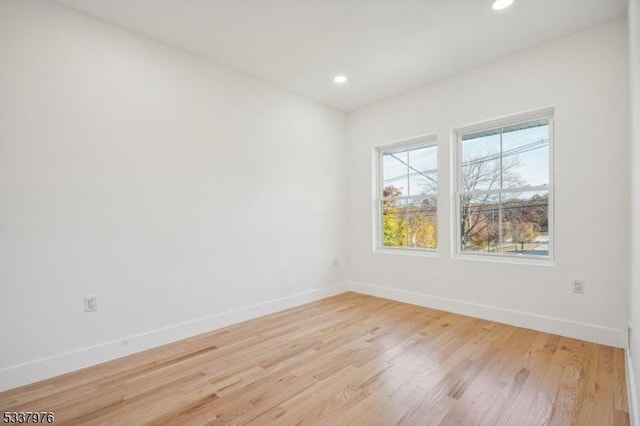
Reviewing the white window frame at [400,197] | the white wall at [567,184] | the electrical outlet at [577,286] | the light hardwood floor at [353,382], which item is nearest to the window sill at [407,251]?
the white window frame at [400,197]

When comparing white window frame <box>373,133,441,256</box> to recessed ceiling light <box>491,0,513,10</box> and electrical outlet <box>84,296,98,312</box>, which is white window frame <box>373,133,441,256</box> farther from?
electrical outlet <box>84,296,98,312</box>

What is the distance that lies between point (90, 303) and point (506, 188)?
394 cm

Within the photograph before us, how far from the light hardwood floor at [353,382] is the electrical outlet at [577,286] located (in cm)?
44

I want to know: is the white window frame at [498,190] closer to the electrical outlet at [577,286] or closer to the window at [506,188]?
the window at [506,188]

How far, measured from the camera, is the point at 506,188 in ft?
10.3

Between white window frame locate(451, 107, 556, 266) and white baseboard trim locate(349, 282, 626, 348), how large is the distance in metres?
0.51

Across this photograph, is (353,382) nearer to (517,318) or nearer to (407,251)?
(517,318)

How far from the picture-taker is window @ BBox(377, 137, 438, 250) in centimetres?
377

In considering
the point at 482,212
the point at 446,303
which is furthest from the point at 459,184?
the point at 446,303

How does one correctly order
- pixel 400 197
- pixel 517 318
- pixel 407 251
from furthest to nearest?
pixel 400 197, pixel 407 251, pixel 517 318

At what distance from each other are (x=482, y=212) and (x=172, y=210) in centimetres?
323

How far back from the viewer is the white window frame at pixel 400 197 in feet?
12.1


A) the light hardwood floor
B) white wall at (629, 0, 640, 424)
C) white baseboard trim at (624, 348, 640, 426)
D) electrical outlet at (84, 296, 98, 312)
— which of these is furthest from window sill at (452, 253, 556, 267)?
electrical outlet at (84, 296, 98, 312)

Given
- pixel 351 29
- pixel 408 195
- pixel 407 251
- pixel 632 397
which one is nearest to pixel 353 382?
pixel 632 397
